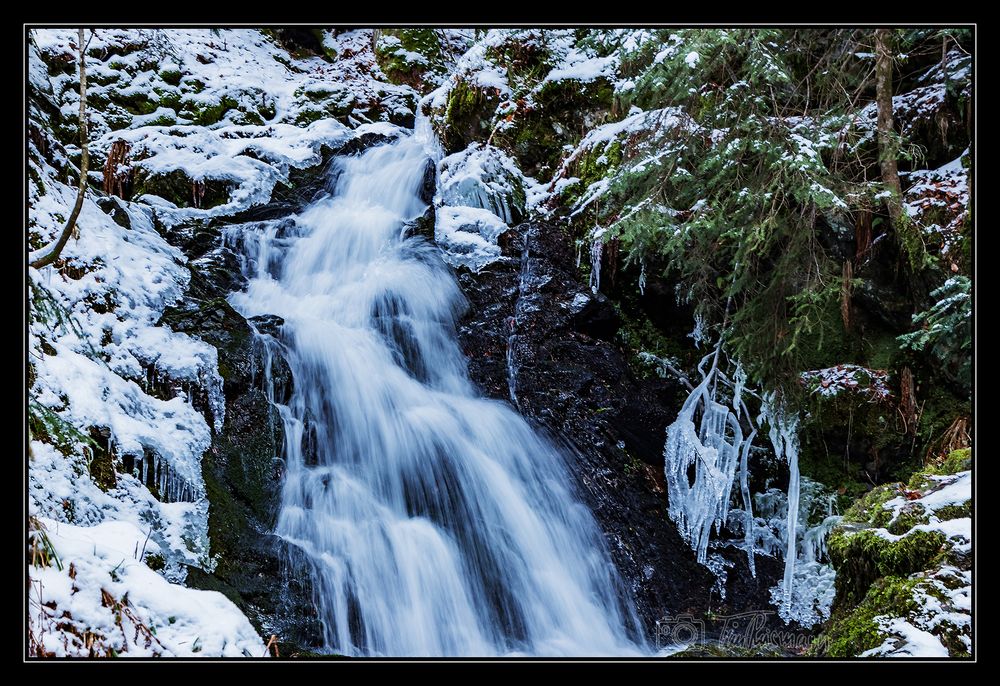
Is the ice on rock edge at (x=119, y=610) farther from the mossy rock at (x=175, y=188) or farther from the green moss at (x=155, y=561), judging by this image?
the mossy rock at (x=175, y=188)

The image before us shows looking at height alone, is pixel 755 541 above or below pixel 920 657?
above

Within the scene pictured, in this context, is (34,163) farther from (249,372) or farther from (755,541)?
(755,541)

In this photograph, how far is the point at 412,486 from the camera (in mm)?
4922

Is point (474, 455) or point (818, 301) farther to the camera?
point (474, 455)

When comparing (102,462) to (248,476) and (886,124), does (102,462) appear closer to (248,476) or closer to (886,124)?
(248,476)

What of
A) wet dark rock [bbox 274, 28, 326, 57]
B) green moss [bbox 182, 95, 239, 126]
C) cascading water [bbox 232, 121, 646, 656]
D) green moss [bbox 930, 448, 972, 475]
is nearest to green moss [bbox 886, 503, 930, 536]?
green moss [bbox 930, 448, 972, 475]

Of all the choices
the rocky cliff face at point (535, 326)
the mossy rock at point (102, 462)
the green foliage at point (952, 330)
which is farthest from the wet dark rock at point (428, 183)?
the green foliage at point (952, 330)

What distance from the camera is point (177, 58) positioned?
862cm

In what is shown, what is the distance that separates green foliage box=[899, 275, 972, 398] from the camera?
12.4ft

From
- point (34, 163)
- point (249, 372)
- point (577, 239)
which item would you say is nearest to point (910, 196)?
point (577, 239)

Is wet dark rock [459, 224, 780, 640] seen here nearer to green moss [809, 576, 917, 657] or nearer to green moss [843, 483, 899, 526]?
green moss [843, 483, 899, 526]
